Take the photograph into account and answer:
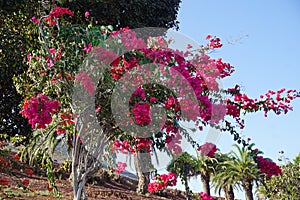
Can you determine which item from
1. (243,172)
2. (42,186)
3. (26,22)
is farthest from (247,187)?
(26,22)

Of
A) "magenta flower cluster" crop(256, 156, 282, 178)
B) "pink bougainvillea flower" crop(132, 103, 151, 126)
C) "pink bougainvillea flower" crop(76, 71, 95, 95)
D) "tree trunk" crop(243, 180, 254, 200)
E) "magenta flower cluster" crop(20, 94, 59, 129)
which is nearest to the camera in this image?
"pink bougainvillea flower" crop(132, 103, 151, 126)

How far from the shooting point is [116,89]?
20.3ft

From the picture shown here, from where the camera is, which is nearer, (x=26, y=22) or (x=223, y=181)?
(x=26, y=22)

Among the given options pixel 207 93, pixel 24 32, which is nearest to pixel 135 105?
pixel 207 93

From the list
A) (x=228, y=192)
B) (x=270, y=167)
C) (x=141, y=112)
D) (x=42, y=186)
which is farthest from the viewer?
(x=228, y=192)

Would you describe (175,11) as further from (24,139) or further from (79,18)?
(24,139)

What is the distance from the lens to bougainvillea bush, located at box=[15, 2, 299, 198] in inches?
241

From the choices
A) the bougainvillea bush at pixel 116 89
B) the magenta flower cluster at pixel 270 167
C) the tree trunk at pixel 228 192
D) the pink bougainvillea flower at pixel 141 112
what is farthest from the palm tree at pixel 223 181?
the pink bougainvillea flower at pixel 141 112

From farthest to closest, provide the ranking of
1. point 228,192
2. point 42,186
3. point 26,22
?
1. point 228,192
2. point 42,186
3. point 26,22

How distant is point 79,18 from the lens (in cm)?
981

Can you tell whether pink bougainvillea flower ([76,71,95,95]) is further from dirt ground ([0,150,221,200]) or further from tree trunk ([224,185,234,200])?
tree trunk ([224,185,234,200])

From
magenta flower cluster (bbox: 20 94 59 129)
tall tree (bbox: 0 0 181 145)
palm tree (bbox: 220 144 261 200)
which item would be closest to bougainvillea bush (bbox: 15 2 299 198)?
magenta flower cluster (bbox: 20 94 59 129)

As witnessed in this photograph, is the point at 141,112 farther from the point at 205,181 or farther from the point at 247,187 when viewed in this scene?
the point at 247,187

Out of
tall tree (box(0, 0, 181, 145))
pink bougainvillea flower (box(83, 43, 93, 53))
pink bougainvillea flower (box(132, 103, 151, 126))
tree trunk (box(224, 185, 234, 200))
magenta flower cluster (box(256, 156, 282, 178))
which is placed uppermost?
tall tree (box(0, 0, 181, 145))
